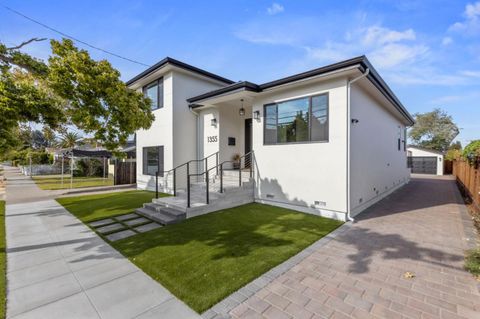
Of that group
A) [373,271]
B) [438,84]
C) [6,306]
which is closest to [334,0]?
[373,271]

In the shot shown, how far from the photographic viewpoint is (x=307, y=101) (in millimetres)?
6703

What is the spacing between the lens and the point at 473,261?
11.9 ft

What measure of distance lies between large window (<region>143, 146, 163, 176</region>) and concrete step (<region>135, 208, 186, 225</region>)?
4.01m

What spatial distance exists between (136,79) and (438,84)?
18432mm

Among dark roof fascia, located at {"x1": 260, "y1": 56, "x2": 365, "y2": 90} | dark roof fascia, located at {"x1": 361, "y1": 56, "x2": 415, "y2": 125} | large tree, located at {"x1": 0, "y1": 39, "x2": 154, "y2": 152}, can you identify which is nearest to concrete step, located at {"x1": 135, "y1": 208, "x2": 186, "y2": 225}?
large tree, located at {"x1": 0, "y1": 39, "x2": 154, "y2": 152}

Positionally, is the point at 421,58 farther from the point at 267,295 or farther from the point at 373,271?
the point at 267,295

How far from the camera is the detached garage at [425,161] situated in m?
23.7

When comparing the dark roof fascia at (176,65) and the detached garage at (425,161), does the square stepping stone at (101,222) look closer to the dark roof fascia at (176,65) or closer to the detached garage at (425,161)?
the dark roof fascia at (176,65)

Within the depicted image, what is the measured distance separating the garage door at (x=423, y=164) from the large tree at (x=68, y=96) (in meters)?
28.7

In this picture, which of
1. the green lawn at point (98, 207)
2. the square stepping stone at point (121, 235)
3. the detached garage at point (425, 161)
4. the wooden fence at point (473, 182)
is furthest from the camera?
the detached garage at point (425, 161)

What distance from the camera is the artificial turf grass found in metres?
3.01

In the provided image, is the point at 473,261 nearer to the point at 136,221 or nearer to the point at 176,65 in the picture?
the point at 136,221

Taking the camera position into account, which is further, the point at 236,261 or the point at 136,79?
the point at 136,79

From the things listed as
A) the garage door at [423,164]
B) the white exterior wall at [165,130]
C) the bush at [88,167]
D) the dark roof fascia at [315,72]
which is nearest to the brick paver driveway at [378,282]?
the dark roof fascia at [315,72]
